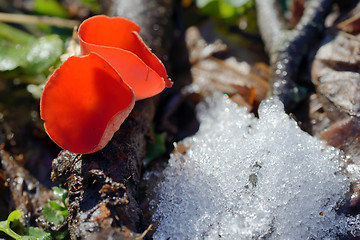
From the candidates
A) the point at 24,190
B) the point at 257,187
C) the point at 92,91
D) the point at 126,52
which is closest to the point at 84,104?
the point at 92,91

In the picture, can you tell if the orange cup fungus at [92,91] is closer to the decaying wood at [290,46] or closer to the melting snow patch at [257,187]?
the melting snow patch at [257,187]

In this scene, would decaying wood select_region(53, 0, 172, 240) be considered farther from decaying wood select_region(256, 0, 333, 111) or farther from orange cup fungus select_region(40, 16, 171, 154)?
decaying wood select_region(256, 0, 333, 111)

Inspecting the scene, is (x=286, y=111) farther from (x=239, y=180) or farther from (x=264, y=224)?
(x=264, y=224)

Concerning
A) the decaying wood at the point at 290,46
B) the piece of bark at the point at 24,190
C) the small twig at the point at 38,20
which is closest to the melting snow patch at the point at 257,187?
the decaying wood at the point at 290,46

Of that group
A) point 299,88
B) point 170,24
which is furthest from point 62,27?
point 299,88

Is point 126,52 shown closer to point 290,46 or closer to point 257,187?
point 257,187

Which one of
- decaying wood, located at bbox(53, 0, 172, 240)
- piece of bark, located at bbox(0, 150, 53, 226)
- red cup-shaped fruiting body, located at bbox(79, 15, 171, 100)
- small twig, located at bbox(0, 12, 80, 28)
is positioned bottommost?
piece of bark, located at bbox(0, 150, 53, 226)

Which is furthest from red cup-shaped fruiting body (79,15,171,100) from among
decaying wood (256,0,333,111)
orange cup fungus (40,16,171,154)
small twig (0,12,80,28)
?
small twig (0,12,80,28)
